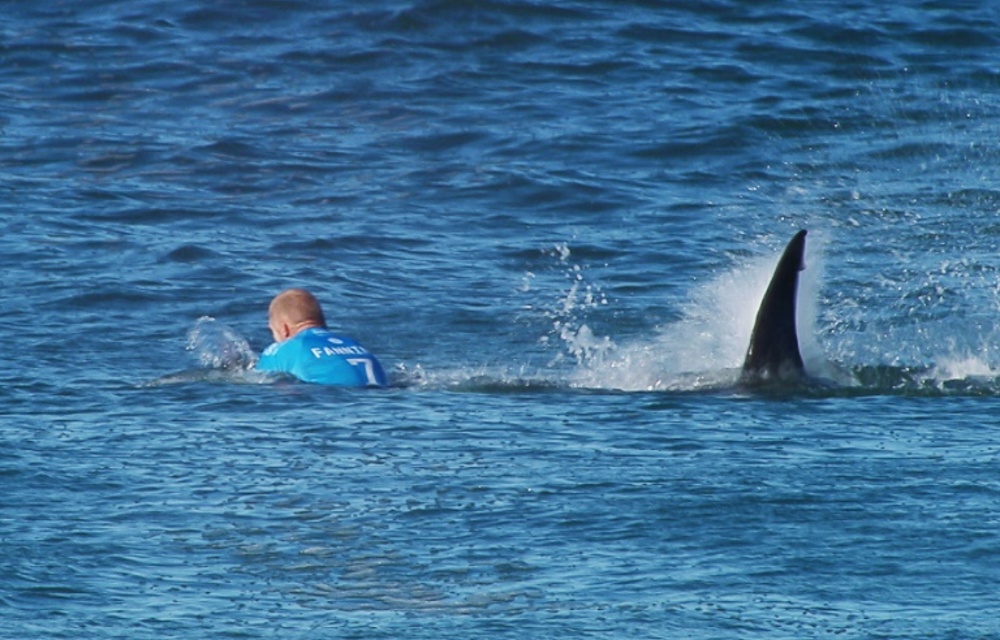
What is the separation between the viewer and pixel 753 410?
10.1 metres

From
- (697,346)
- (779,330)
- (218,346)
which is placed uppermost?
(218,346)

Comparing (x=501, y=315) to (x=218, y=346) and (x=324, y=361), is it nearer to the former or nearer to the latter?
(x=218, y=346)

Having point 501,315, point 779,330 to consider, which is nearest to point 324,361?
point 779,330

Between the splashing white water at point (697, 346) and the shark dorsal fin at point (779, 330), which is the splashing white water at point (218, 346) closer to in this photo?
the splashing white water at point (697, 346)

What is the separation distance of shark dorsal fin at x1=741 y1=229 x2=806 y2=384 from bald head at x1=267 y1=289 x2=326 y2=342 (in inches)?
105

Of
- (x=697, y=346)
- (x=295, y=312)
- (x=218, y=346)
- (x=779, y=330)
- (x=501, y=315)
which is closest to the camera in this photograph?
(x=779, y=330)

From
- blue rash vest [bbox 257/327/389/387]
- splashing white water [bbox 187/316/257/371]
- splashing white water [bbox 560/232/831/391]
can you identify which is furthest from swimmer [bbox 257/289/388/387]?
splashing white water [bbox 560/232/831/391]

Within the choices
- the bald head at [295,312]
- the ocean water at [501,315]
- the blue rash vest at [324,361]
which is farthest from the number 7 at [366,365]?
the bald head at [295,312]

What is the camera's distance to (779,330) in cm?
1067

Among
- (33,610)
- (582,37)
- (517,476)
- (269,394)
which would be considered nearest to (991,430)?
(517,476)

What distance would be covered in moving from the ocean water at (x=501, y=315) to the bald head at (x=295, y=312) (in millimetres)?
495

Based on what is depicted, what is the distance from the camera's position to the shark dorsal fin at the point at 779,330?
10.5m

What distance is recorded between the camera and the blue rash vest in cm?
1096

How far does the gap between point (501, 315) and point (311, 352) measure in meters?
3.01
